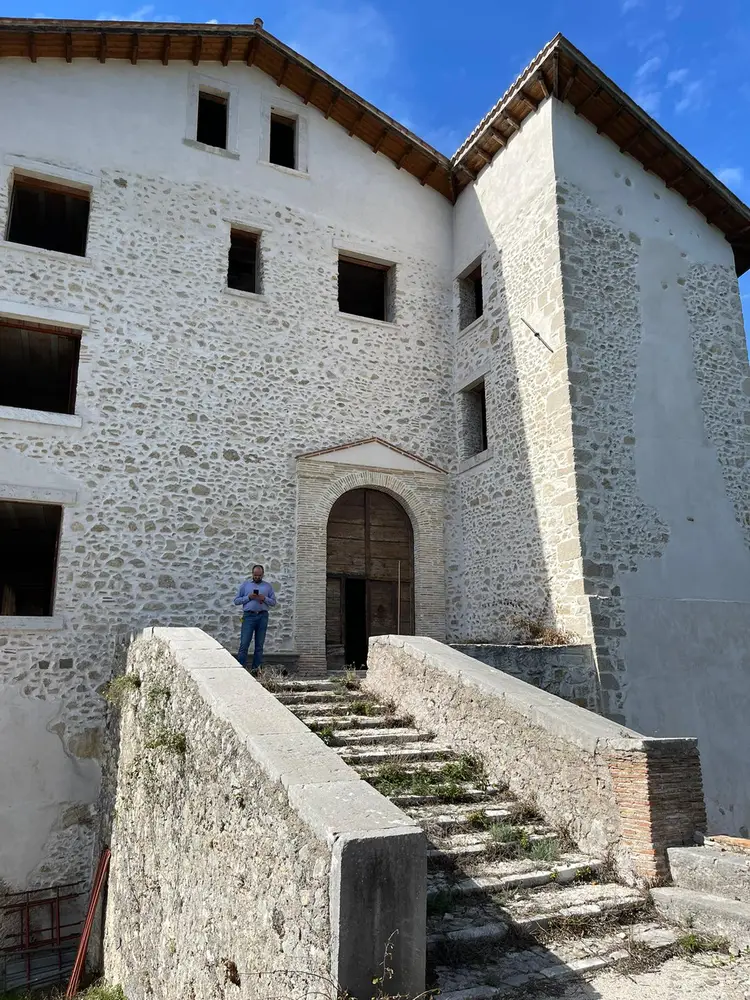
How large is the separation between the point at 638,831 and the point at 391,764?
1.86 m

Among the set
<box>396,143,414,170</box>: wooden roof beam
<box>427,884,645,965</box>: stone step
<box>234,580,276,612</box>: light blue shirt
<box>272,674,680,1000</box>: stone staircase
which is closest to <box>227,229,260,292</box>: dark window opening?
<box>396,143,414,170</box>: wooden roof beam

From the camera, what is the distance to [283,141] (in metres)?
12.0

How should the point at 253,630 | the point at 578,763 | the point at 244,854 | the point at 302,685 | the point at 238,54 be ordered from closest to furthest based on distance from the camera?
the point at 244,854 < the point at 578,763 < the point at 302,685 < the point at 253,630 < the point at 238,54

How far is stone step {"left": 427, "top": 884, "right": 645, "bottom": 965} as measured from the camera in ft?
12.1

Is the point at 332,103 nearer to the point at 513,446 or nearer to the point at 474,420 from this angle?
the point at 474,420

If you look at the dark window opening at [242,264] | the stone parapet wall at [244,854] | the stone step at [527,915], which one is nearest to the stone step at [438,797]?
the stone step at [527,915]

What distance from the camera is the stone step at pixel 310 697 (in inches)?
275

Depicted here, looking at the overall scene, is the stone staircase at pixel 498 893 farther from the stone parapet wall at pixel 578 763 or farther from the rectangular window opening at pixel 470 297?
the rectangular window opening at pixel 470 297

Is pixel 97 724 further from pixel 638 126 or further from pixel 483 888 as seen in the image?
pixel 638 126

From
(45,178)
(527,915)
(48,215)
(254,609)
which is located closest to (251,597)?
(254,609)

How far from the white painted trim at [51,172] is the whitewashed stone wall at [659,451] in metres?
6.44

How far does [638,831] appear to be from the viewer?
4.45 metres

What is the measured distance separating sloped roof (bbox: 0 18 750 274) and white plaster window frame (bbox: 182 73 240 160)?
0.98 feet

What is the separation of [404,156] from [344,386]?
13.8 ft
